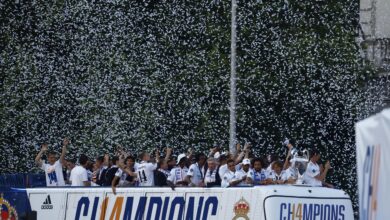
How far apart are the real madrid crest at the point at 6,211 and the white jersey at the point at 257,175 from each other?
3092 millimetres

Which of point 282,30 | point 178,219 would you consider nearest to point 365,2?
point 282,30

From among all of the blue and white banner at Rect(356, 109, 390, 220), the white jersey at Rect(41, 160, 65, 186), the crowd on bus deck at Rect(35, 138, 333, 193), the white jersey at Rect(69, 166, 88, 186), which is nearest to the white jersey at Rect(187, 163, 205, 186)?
the crowd on bus deck at Rect(35, 138, 333, 193)

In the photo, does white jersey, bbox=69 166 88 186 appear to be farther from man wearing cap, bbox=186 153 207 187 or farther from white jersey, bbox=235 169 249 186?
white jersey, bbox=235 169 249 186

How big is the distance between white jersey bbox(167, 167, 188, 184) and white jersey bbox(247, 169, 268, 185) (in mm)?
1586

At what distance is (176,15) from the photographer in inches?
1213

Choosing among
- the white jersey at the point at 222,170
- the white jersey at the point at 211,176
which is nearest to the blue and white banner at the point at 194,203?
the white jersey at the point at 222,170

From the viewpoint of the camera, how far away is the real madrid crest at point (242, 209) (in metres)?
13.1

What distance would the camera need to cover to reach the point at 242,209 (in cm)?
1316

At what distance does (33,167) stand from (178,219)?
57.0ft

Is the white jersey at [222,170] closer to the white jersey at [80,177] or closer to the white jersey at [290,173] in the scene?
the white jersey at [290,173]

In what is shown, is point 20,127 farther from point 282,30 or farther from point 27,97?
point 282,30

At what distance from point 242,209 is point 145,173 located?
398 cm

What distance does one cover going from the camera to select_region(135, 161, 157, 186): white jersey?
16.8 m

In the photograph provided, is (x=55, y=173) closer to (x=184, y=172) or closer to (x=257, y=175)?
(x=184, y=172)
